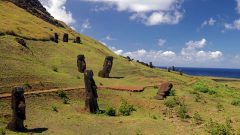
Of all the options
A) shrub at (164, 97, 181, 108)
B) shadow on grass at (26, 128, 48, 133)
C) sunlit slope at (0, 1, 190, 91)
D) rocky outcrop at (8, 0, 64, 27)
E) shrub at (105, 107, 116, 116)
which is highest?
rocky outcrop at (8, 0, 64, 27)

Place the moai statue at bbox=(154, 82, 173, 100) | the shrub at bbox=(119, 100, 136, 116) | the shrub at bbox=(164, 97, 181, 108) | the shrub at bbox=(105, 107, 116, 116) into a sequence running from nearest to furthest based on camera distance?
1. the shrub at bbox=(105, 107, 116, 116)
2. the shrub at bbox=(119, 100, 136, 116)
3. the shrub at bbox=(164, 97, 181, 108)
4. the moai statue at bbox=(154, 82, 173, 100)

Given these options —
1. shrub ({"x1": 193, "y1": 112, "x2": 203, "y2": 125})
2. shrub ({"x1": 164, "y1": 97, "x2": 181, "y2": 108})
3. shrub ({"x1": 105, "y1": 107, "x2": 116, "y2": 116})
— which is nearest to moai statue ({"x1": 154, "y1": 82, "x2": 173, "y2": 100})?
shrub ({"x1": 164, "y1": 97, "x2": 181, "y2": 108})

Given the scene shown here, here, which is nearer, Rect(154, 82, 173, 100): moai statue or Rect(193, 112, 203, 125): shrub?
Rect(193, 112, 203, 125): shrub

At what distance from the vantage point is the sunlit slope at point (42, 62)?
46475 millimetres

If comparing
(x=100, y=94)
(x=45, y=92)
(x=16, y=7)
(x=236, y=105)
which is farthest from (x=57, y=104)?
(x=16, y=7)

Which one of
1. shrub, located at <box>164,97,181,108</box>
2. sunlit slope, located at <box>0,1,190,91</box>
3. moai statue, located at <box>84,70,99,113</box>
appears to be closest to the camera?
moai statue, located at <box>84,70,99,113</box>

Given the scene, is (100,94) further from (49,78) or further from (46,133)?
(46,133)

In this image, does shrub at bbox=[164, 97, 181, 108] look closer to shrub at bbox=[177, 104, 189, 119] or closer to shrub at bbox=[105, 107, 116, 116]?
shrub at bbox=[177, 104, 189, 119]

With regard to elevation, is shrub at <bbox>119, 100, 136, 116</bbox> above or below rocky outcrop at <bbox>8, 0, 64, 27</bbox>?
below

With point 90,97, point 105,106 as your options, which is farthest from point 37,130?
point 105,106

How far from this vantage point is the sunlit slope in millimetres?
46475

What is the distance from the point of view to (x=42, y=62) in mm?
58438

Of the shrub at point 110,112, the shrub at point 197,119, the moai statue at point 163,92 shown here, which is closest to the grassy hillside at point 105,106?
the shrub at point 197,119

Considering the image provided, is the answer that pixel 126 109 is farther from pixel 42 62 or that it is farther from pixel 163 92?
pixel 42 62
